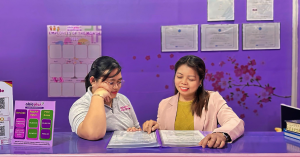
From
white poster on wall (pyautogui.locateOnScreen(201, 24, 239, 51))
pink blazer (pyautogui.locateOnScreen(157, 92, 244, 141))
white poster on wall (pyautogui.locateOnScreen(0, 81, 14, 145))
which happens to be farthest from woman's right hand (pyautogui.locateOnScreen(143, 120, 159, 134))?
white poster on wall (pyautogui.locateOnScreen(201, 24, 239, 51))

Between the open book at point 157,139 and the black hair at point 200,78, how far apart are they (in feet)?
1.34

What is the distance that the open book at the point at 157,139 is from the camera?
1174 mm

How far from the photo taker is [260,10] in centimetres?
286

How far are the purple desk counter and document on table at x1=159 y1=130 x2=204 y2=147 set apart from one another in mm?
42

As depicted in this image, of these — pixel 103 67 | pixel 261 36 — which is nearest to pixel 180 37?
pixel 261 36

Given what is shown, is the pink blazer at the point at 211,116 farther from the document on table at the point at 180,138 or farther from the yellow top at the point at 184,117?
the document on table at the point at 180,138

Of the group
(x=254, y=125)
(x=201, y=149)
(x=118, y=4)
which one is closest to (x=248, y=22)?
(x=254, y=125)

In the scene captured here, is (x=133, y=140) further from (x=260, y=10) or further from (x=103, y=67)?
(x=260, y=10)

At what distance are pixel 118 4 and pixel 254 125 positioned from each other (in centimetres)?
221

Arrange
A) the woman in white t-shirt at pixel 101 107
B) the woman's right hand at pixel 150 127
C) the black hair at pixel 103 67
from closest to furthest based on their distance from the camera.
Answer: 1. the woman in white t-shirt at pixel 101 107
2. the woman's right hand at pixel 150 127
3. the black hair at pixel 103 67

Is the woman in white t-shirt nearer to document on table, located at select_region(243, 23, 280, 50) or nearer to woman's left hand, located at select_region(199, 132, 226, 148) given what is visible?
woman's left hand, located at select_region(199, 132, 226, 148)

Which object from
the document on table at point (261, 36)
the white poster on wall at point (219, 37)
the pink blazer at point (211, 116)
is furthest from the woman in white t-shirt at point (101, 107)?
the document on table at point (261, 36)

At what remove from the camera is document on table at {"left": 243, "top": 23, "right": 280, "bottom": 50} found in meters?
2.86

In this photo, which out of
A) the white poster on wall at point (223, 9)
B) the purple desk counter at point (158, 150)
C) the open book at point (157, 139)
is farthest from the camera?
the white poster on wall at point (223, 9)
